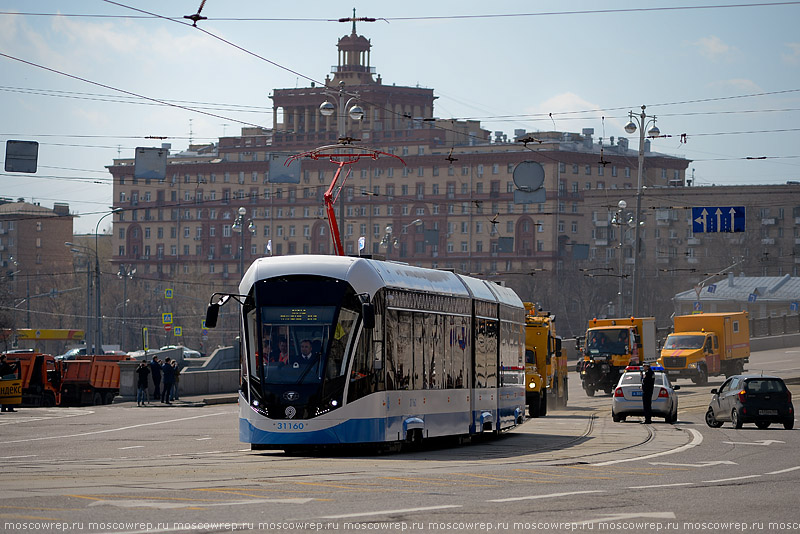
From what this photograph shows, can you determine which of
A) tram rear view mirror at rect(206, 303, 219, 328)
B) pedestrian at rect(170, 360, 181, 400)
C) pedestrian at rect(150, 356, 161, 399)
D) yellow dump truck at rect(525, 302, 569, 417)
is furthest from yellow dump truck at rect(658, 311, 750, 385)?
tram rear view mirror at rect(206, 303, 219, 328)

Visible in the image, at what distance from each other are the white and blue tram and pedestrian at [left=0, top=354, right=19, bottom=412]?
69.8 ft

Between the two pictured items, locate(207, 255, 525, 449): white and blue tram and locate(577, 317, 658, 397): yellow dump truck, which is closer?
locate(207, 255, 525, 449): white and blue tram

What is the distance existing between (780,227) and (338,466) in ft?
416

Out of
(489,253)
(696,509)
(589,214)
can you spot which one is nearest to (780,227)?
(589,214)

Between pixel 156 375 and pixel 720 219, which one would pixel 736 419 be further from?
pixel 156 375

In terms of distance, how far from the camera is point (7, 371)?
1606 inches

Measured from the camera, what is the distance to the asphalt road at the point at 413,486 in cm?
1073

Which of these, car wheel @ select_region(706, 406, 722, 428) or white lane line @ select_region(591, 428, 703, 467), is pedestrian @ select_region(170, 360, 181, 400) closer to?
car wheel @ select_region(706, 406, 722, 428)

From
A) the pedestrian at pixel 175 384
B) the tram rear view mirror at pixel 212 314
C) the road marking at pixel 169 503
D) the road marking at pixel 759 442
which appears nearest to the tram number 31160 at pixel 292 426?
the tram rear view mirror at pixel 212 314

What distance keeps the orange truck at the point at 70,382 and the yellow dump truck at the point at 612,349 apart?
17.9 m

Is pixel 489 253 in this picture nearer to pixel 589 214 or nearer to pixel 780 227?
pixel 589 214

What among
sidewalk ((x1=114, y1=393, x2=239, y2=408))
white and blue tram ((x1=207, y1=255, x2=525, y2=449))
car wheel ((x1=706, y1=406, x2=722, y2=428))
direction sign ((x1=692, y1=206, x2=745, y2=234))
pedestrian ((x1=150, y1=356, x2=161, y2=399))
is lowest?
sidewalk ((x1=114, y1=393, x2=239, y2=408))

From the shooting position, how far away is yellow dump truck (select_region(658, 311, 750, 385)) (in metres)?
55.9

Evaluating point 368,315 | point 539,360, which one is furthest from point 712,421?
point 368,315
